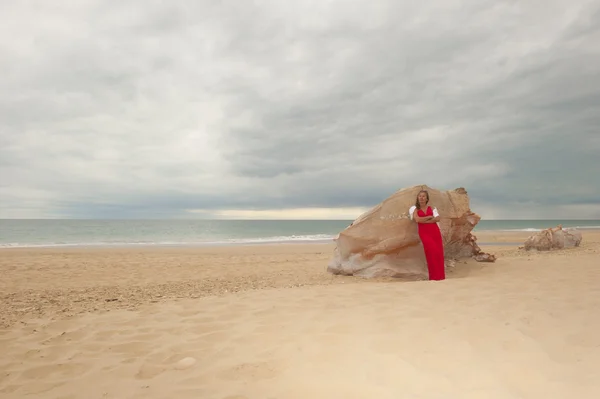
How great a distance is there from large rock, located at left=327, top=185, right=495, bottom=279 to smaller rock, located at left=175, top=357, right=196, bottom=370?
540 cm

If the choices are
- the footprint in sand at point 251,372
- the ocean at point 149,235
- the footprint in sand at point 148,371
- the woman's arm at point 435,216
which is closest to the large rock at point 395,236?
the woman's arm at point 435,216

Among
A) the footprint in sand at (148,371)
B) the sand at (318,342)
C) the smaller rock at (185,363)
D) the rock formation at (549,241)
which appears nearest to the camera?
the sand at (318,342)

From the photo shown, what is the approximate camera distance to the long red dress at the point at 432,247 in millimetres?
7734

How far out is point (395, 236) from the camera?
8414 mm

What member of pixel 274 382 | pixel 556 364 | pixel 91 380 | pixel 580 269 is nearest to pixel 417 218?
A: pixel 580 269

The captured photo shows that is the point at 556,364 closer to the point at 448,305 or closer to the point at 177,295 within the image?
the point at 448,305

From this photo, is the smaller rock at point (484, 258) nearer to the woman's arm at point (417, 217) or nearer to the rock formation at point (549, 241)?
the woman's arm at point (417, 217)

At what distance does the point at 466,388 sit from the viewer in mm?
2912

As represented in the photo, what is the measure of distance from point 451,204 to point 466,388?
21.9 feet

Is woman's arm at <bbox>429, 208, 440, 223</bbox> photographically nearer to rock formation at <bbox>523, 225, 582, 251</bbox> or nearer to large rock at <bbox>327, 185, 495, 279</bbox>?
large rock at <bbox>327, 185, 495, 279</bbox>

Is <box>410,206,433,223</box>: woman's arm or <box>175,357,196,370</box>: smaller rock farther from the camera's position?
<box>410,206,433,223</box>: woman's arm

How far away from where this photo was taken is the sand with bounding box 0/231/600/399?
306 centimetres

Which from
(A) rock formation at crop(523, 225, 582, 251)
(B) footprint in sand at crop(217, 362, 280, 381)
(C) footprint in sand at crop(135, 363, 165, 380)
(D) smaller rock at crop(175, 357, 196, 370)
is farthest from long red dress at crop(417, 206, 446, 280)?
(A) rock formation at crop(523, 225, 582, 251)

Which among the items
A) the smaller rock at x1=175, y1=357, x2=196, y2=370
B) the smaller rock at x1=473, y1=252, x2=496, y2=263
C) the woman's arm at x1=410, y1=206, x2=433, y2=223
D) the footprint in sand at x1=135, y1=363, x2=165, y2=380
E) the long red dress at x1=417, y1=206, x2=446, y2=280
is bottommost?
the footprint in sand at x1=135, y1=363, x2=165, y2=380
